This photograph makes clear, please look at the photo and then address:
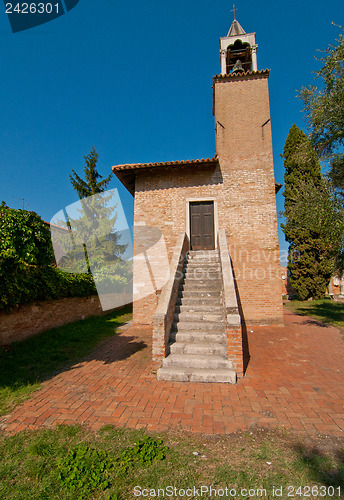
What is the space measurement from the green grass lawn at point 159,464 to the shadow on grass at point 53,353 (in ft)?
4.46

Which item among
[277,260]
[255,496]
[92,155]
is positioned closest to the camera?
[255,496]

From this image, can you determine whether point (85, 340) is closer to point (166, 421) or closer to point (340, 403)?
point (166, 421)

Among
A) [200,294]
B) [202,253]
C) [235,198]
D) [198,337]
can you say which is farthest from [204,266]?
[235,198]

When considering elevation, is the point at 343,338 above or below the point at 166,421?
below

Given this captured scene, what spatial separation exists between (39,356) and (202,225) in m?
6.83

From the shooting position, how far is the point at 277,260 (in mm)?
8914

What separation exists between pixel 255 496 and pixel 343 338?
697 cm

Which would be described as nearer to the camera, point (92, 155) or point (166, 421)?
point (166, 421)

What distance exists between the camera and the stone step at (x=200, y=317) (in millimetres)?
5641

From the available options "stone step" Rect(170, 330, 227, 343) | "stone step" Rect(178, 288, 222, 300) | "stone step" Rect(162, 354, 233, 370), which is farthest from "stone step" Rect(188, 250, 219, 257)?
"stone step" Rect(162, 354, 233, 370)

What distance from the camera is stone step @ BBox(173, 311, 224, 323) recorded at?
564 cm

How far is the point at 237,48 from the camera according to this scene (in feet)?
37.8

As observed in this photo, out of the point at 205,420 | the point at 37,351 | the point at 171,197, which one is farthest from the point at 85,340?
the point at 171,197

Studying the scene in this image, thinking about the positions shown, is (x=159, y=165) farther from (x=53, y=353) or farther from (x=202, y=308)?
(x=53, y=353)
